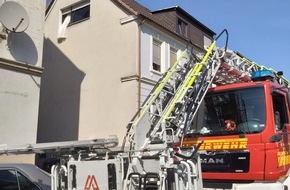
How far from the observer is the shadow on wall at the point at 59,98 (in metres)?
19.0

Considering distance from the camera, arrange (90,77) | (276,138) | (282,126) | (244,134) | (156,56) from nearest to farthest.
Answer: (276,138)
(244,134)
(282,126)
(156,56)
(90,77)

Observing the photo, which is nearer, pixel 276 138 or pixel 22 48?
pixel 276 138

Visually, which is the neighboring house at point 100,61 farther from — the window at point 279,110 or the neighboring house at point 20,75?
the window at point 279,110

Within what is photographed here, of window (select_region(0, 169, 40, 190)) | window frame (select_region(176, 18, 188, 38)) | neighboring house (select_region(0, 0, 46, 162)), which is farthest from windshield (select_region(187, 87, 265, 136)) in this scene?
window frame (select_region(176, 18, 188, 38))

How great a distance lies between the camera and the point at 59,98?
1989 cm

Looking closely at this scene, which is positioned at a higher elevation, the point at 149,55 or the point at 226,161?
the point at 149,55

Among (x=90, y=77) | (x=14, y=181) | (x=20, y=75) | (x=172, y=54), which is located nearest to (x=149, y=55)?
(x=172, y=54)

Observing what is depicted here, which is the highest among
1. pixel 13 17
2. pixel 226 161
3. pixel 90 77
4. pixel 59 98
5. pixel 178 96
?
pixel 13 17

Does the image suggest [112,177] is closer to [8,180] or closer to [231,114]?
[8,180]

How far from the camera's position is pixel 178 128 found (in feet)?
21.0

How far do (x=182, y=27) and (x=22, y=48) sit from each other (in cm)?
1116

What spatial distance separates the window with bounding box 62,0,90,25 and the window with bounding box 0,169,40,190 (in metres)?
14.8

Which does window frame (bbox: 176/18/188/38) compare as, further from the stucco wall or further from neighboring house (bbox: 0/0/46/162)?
neighboring house (bbox: 0/0/46/162)

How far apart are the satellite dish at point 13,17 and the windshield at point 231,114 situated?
7668 millimetres
